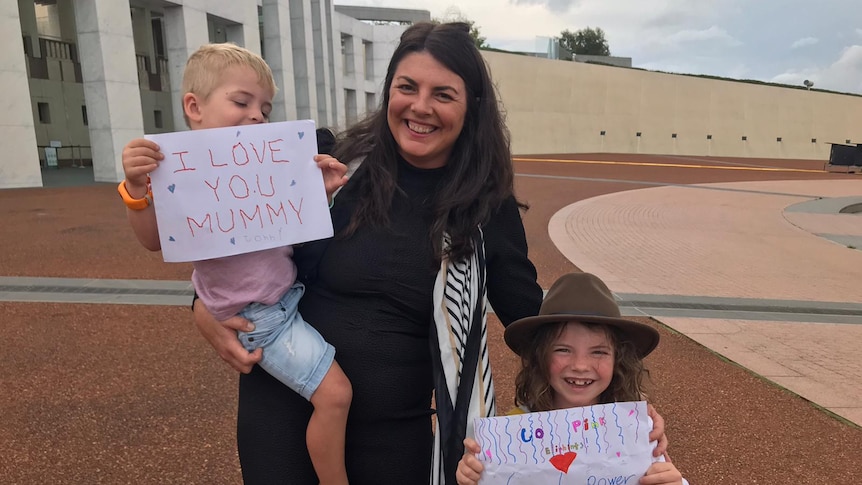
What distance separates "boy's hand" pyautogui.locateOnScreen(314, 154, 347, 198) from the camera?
1699 millimetres

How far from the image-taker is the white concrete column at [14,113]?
14250 millimetres

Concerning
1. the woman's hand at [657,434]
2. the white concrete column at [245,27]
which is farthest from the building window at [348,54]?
the woman's hand at [657,434]

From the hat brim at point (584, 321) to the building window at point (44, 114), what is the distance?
28786 millimetres

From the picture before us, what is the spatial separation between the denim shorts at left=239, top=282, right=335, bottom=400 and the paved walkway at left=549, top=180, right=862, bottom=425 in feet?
12.7

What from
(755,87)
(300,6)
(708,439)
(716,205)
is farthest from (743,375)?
(755,87)

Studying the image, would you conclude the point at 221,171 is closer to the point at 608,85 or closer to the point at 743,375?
the point at 743,375

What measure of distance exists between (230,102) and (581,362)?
4.37 feet

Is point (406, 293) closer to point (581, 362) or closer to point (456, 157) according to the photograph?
point (456, 157)

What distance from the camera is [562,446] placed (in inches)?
62.8

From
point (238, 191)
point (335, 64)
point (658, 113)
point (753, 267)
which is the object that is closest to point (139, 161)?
point (238, 191)

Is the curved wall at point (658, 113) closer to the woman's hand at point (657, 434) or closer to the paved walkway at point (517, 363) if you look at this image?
the paved walkway at point (517, 363)

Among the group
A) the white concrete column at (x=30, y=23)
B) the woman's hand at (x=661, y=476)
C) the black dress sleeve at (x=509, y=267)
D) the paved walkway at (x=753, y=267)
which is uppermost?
the white concrete column at (x=30, y=23)

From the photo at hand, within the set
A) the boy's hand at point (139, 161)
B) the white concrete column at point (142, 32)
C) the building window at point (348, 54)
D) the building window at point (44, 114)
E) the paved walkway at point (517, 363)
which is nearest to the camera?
the boy's hand at point (139, 161)

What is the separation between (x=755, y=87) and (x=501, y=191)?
48.1 meters
